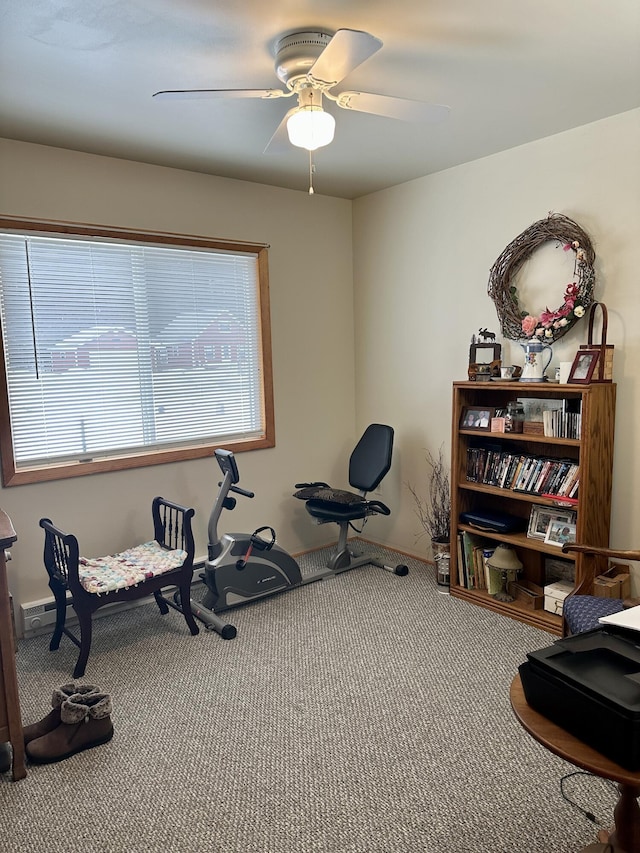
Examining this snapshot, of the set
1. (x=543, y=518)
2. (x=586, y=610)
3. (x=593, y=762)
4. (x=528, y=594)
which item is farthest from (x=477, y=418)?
(x=593, y=762)

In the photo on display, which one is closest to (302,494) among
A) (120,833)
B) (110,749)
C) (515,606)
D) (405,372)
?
(405,372)

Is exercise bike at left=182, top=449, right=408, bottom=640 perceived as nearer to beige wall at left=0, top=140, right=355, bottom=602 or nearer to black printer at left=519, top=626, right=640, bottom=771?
beige wall at left=0, top=140, right=355, bottom=602

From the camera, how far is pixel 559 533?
310 centimetres

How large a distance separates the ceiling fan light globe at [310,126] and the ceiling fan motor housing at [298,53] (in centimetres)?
15

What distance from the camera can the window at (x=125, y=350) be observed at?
3.15 m

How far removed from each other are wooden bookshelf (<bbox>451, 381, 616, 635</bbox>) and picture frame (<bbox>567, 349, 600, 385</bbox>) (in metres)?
0.08

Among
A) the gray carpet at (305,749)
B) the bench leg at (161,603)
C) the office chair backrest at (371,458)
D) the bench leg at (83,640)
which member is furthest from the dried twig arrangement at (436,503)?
the bench leg at (83,640)

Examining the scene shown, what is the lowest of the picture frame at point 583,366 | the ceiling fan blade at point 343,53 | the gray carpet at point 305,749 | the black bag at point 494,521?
the gray carpet at point 305,749

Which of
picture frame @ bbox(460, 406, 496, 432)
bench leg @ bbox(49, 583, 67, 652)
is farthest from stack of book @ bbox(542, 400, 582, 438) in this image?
bench leg @ bbox(49, 583, 67, 652)

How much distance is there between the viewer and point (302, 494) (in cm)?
395

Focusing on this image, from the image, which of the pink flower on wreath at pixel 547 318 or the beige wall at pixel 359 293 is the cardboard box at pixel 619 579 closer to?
the beige wall at pixel 359 293

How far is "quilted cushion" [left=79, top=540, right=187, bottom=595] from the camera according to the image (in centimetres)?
277

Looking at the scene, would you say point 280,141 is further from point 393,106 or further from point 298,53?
point 393,106

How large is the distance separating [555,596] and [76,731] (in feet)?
7.84
